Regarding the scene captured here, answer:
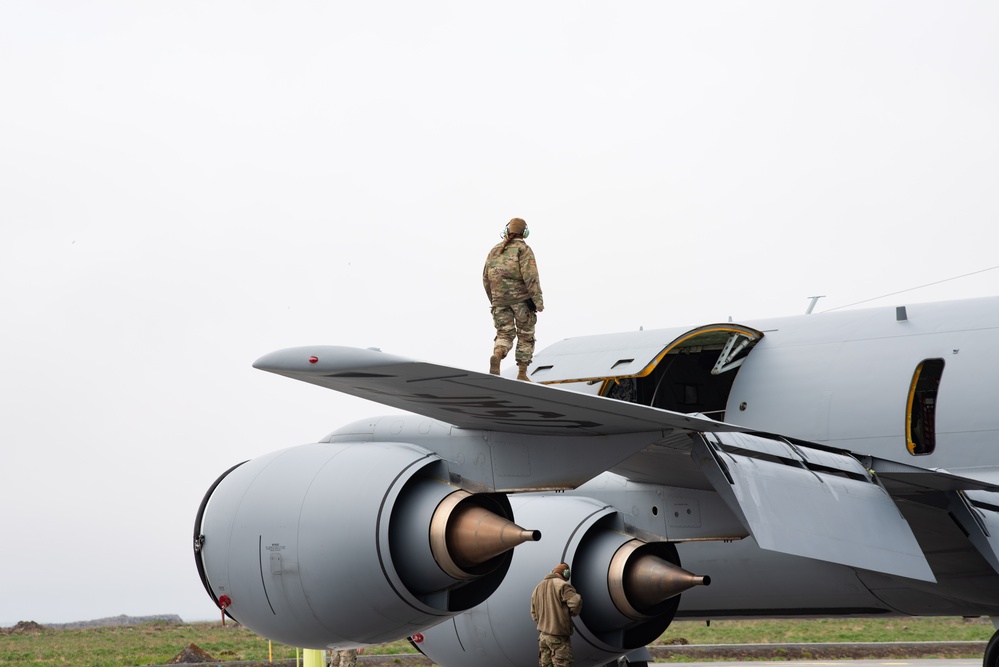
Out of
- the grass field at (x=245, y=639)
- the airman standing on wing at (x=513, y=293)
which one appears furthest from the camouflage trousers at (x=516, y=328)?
the grass field at (x=245, y=639)

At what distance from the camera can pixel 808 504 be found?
7203mm


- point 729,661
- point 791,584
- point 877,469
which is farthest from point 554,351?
point 729,661

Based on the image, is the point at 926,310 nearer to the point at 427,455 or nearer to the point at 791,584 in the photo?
the point at 791,584

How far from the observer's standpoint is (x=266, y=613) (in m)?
7.94

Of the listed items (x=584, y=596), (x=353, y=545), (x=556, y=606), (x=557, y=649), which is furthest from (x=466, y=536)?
(x=584, y=596)

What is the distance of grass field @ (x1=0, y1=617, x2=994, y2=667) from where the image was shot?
873 inches

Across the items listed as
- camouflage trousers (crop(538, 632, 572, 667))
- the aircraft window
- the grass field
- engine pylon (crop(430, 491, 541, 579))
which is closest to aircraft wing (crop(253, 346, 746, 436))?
engine pylon (crop(430, 491, 541, 579))

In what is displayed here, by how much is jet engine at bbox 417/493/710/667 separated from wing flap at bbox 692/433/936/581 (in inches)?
87.2

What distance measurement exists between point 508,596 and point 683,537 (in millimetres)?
1676

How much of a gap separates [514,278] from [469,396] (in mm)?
2924

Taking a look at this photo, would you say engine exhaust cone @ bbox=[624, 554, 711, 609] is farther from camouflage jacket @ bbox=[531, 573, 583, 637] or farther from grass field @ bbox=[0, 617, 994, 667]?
grass field @ bbox=[0, 617, 994, 667]

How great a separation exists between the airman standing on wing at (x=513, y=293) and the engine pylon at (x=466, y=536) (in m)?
1.94

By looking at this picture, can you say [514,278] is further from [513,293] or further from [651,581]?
[651,581]

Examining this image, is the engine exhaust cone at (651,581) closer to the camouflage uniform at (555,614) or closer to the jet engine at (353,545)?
the camouflage uniform at (555,614)
